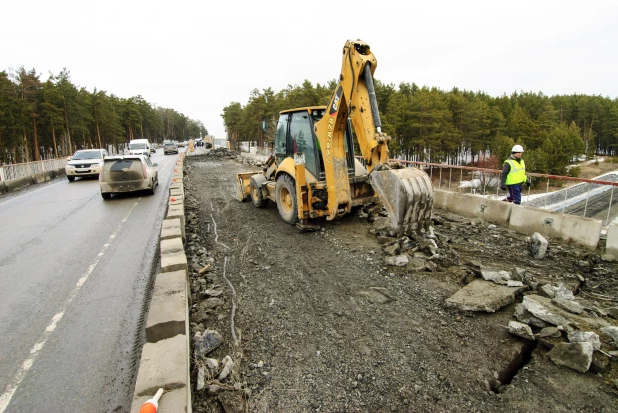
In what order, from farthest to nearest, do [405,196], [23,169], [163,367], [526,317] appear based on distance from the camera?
[23,169], [405,196], [526,317], [163,367]

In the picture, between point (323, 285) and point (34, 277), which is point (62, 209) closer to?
point (34, 277)

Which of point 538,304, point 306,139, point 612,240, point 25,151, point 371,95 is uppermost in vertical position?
point 25,151

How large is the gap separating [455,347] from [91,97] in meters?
69.2

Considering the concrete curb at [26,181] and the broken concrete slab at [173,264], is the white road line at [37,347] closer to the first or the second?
the broken concrete slab at [173,264]

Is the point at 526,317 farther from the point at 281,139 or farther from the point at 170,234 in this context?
the point at 281,139

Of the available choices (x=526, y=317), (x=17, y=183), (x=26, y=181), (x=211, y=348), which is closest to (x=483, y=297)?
(x=526, y=317)

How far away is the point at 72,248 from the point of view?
719 cm

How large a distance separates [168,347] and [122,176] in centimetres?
1099

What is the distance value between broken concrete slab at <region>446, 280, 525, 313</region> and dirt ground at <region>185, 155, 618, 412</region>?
0.29 ft

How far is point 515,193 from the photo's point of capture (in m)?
7.94

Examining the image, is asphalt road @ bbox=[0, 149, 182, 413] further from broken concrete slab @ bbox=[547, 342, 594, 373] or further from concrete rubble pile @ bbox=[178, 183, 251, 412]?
broken concrete slab @ bbox=[547, 342, 594, 373]

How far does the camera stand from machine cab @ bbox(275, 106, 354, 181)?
7504mm

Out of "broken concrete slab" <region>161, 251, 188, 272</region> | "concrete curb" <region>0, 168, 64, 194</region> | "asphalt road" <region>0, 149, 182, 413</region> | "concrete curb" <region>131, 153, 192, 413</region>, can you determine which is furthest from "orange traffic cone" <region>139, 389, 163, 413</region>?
"concrete curb" <region>0, 168, 64, 194</region>

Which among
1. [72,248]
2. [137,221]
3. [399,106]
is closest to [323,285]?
[72,248]
